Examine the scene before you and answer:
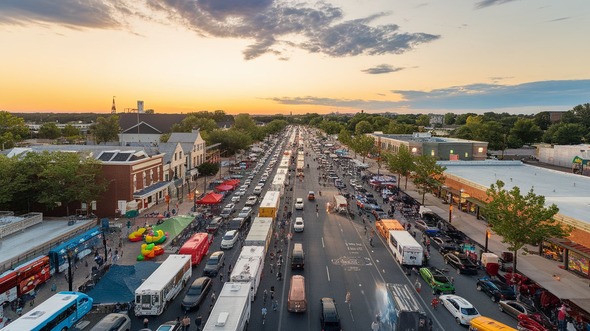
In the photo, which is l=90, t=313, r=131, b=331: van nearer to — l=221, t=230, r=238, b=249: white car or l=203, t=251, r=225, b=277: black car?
l=203, t=251, r=225, b=277: black car

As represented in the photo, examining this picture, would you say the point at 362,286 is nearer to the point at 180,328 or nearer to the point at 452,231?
the point at 180,328

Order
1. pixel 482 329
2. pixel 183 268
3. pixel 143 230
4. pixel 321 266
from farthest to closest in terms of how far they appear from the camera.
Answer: pixel 143 230 → pixel 321 266 → pixel 183 268 → pixel 482 329

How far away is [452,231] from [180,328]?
33.2 m

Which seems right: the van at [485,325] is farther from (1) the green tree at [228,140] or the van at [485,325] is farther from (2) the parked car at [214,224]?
(1) the green tree at [228,140]

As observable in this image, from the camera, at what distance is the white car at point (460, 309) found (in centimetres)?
2433

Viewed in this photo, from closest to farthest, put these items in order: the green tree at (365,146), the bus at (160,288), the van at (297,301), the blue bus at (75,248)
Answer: the bus at (160,288) → the van at (297,301) → the blue bus at (75,248) → the green tree at (365,146)

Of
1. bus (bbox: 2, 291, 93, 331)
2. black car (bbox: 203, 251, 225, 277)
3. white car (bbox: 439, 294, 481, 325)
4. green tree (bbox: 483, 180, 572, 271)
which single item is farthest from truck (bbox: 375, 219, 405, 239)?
bus (bbox: 2, 291, 93, 331)

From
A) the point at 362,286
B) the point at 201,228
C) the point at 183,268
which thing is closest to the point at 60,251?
the point at 183,268

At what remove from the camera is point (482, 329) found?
72.3 feet

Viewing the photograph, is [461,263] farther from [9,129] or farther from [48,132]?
[48,132]

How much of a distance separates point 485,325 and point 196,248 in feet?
77.2

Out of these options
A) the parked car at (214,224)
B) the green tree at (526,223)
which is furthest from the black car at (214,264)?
the green tree at (526,223)

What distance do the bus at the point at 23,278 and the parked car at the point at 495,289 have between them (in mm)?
34661

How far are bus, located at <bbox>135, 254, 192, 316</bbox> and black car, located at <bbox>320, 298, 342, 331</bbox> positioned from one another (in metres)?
10.7
